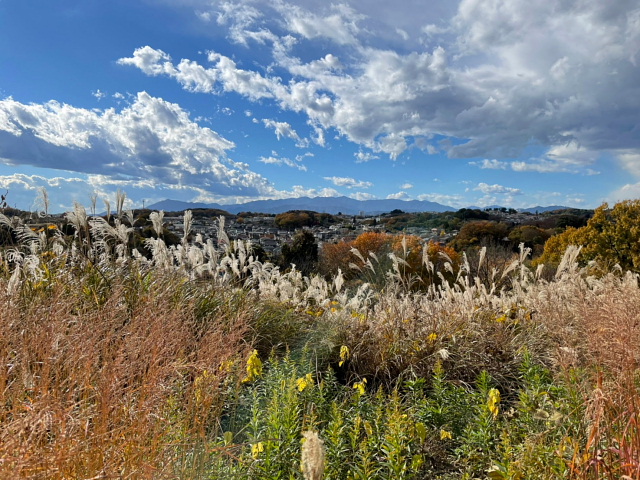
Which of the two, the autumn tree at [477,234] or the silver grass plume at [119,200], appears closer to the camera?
the silver grass plume at [119,200]

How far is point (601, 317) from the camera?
12.8 feet

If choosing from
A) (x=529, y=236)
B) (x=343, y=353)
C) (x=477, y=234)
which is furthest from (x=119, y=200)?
(x=529, y=236)

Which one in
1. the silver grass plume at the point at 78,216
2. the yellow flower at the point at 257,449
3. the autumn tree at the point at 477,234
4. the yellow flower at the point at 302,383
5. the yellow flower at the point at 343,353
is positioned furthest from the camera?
the autumn tree at the point at 477,234

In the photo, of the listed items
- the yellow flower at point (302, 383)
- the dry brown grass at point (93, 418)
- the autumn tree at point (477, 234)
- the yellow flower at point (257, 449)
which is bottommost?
the yellow flower at point (257, 449)

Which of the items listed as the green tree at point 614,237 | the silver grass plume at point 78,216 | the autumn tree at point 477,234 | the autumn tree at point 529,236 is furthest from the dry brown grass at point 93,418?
the autumn tree at point 529,236

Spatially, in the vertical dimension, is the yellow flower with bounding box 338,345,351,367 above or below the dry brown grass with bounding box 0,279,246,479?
below

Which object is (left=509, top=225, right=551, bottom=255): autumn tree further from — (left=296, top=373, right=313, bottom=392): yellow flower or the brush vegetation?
(left=296, top=373, right=313, bottom=392): yellow flower

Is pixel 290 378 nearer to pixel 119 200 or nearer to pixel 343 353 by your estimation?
pixel 343 353

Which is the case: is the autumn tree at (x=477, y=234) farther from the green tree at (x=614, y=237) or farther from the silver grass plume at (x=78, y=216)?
the silver grass plume at (x=78, y=216)

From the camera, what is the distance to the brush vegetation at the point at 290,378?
181 centimetres

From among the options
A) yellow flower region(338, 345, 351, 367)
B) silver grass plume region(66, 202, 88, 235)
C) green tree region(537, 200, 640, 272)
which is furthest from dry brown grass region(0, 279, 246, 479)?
green tree region(537, 200, 640, 272)

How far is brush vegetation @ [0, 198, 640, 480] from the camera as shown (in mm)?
1815

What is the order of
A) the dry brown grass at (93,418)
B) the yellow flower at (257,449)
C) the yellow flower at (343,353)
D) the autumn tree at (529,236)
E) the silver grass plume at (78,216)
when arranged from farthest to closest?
the autumn tree at (529,236) → the silver grass plume at (78,216) → the yellow flower at (343,353) → the yellow flower at (257,449) → the dry brown grass at (93,418)

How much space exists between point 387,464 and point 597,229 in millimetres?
14347
